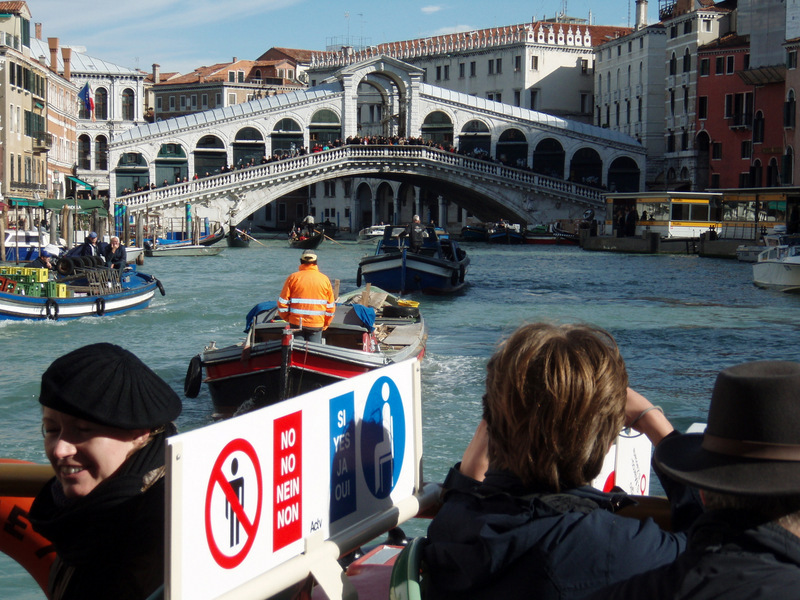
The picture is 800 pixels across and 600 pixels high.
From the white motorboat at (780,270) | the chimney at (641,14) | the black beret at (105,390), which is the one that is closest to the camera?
the black beret at (105,390)

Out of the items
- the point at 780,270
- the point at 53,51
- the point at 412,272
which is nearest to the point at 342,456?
the point at 412,272

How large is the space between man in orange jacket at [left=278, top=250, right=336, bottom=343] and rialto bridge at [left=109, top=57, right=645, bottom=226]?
79.7ft

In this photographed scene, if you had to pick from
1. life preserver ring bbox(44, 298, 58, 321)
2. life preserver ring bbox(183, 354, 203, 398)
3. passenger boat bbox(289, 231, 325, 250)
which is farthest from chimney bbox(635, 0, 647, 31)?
life preserver ring bbox(183, 354, 203, 398)

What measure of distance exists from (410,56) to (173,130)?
57.6 ft

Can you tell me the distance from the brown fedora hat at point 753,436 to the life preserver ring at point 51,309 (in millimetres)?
11435

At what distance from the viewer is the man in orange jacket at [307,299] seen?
684 cm

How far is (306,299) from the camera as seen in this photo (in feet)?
22.6

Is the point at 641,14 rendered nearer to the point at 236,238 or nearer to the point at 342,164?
the point at 342,164

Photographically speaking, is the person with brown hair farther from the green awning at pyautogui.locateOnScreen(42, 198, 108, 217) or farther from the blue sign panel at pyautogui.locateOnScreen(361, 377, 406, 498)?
the green awning at pyautogui.locateOnScreen(42, 198, 108, 217)

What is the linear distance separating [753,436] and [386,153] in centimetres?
3221

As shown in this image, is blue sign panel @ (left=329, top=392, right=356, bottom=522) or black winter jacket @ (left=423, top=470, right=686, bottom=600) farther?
blue sign panel @ (left=329, top=392, right=356, bottom=522)

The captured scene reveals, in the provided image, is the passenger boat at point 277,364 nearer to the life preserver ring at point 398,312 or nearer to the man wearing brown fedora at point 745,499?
the life preserver ring at point 398,312

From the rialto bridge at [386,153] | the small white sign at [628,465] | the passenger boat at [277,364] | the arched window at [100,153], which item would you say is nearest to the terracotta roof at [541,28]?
the rialto bridge at [386,153]

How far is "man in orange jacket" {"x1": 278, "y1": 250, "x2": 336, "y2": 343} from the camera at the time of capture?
22.5 ft
